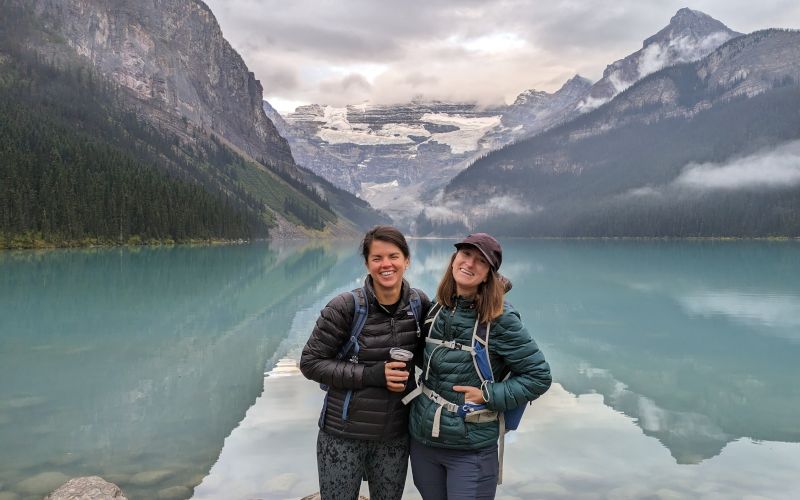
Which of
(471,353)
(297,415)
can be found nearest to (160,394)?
(297,415)

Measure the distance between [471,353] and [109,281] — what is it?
38.7 meters

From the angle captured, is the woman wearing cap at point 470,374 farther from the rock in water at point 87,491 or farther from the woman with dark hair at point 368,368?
the rock in water at point 87,491

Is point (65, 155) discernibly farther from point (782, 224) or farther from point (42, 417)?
point (782, 224)

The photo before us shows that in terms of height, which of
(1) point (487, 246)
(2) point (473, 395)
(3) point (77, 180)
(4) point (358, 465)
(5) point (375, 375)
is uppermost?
(3) point (77, 180)

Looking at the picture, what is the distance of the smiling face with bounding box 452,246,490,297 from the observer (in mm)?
4891

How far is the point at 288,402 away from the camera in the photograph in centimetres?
1316

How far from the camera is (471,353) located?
487 centimetres

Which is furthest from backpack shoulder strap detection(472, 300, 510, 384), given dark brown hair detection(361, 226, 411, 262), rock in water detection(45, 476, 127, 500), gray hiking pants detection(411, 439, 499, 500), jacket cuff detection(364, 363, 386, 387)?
rock in water detection(45, 476, 127, 500)

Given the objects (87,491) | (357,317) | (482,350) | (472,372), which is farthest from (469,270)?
(87,491)

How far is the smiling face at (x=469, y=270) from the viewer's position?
4.89 metres

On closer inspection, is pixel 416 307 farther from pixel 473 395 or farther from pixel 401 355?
pixel 473 395

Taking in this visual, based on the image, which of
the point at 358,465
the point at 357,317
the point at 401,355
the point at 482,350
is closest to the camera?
the point at 401,355

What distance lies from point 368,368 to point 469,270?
1137 mm

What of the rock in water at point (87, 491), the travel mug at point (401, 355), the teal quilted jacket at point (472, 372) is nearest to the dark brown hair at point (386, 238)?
the teal quilted jacket at point (472, 372)
